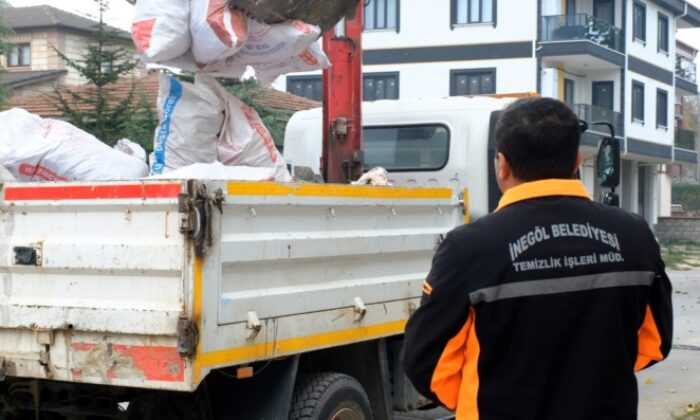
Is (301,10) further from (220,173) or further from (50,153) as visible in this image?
(50,153)

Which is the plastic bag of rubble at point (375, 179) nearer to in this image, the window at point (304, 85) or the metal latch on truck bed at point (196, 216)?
the metal latch on truck bed at point (196, 216)

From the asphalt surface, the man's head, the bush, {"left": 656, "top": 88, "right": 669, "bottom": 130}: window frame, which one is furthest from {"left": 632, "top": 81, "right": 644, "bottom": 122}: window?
the man's head

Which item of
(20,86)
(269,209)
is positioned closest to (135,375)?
(269,209)

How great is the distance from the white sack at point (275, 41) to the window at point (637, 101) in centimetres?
3452

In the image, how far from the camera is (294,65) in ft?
21.1

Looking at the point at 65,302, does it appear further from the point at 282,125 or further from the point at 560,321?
the point at 282,125

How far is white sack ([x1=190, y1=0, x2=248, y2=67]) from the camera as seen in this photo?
548cm

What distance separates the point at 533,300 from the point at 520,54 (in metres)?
33.0

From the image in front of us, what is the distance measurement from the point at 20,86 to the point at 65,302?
3680 cm

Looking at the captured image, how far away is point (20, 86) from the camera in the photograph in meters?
39.5

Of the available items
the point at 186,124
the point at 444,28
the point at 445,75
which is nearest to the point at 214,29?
the point at 186,124

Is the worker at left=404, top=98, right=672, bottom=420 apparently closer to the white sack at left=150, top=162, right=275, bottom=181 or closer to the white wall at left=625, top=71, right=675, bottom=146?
the white sack at left=150, top=162, right=275, bottom=181

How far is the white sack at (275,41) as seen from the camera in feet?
19.6

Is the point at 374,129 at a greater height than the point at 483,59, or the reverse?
the point at 483,59
